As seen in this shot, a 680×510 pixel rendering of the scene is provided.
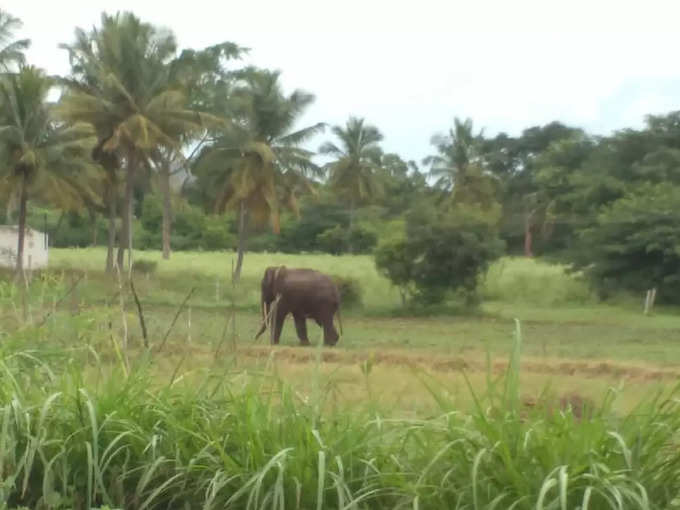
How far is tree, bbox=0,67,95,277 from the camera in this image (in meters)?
30.0

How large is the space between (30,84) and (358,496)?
28.2 meters

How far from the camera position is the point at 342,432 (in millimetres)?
3447

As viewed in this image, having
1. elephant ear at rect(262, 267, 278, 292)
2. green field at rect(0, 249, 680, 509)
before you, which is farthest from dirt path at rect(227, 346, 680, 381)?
green field at rect(0, 249, 680, 509)

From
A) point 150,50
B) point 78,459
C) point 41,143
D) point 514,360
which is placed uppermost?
point 150,50

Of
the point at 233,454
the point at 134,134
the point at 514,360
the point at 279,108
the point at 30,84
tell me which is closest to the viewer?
the point at 514,360

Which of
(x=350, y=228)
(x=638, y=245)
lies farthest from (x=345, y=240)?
(x=638, y=245)

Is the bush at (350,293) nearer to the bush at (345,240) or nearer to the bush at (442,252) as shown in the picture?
the bush at (442,252)

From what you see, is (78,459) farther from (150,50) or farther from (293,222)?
(293,222)

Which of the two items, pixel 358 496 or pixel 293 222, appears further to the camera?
pixel 293 222

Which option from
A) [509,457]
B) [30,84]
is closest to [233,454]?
[509,457]

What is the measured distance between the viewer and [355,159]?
48594mm

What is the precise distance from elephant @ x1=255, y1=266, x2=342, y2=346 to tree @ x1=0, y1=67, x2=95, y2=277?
11.2 meters

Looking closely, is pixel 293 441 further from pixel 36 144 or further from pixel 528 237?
pixel 528 237

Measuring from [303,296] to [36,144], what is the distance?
13150 mm
